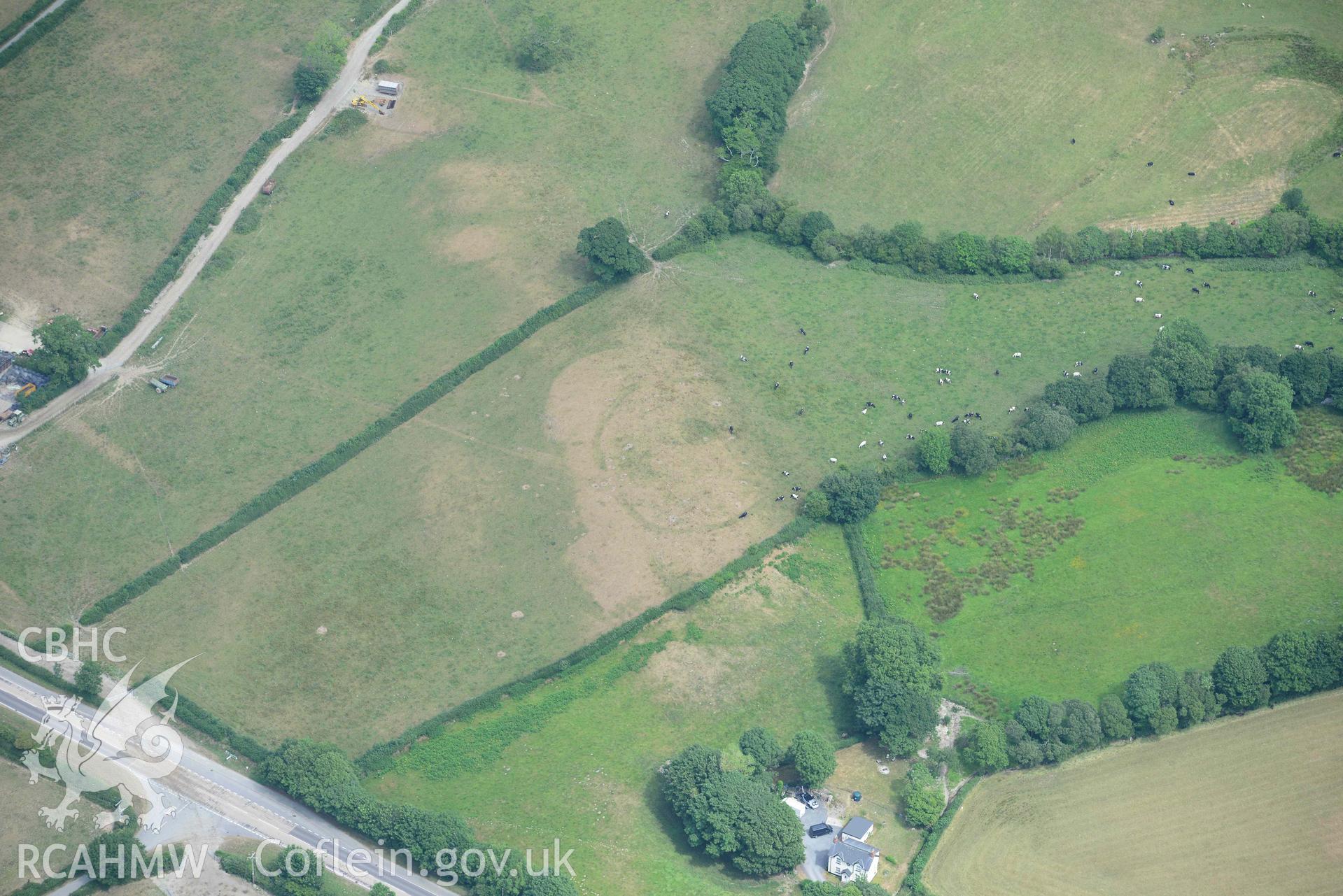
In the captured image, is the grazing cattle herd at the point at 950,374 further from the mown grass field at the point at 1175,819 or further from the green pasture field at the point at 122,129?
the green pasture field at the point at 122,129

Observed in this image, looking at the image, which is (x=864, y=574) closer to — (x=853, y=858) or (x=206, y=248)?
(x=853, y=858)

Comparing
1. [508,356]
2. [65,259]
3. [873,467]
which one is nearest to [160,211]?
[65,259]

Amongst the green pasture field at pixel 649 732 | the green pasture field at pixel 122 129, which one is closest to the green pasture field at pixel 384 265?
the green pasture field at pixel 122 129

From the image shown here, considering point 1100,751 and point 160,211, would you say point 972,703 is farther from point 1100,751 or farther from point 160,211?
point 160,211

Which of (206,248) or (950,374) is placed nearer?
(950,374)

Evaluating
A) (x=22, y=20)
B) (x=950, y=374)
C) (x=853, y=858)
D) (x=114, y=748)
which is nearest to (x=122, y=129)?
(x=22, y=20)
